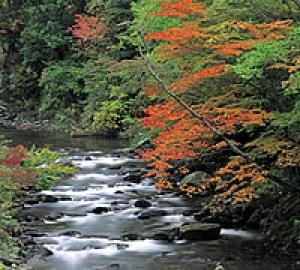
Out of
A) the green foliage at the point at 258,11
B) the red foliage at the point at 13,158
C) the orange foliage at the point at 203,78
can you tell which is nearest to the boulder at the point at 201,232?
the orange foliage at the point at 203,78

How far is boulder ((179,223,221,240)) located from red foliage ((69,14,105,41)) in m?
23.4

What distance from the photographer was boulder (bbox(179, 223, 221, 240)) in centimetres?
1336

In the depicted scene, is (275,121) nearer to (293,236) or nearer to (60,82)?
(293,236)

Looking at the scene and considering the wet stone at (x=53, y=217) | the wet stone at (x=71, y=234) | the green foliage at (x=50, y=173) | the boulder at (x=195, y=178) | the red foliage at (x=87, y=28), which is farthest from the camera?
the red foliage at (x=87, y=28)

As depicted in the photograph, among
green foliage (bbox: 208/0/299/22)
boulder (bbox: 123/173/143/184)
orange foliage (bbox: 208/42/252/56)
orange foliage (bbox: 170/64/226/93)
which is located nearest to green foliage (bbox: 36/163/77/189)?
boulder (bbox: 123/173/143/184)

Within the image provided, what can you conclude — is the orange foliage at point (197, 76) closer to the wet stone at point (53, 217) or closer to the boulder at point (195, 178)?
the wet stone at point (53, 217)

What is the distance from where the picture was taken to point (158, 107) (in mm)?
11883

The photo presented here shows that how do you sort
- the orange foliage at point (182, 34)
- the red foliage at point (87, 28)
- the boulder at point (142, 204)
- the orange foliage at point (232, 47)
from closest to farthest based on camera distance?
the orange foliage at point (232, 47) → the orange foliage at point (182, 34) → the boulder at point (142, 204) → the red foliage at point (87, 28)

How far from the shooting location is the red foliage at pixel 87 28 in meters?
35.7

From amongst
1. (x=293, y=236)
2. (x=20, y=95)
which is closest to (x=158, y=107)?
(x=293, y=236)

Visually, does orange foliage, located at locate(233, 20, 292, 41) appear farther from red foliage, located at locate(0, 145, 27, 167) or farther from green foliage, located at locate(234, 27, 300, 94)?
red foliage, located at locate(0, 145, 27, 167)

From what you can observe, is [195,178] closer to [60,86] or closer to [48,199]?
[48,199]

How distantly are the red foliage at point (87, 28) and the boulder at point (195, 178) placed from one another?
1940 centimetres

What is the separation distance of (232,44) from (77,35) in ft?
89.4
